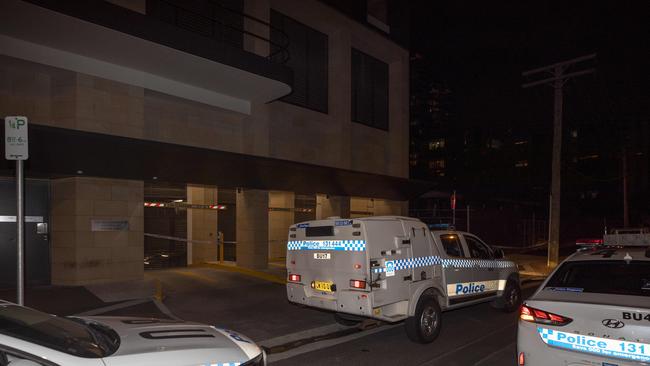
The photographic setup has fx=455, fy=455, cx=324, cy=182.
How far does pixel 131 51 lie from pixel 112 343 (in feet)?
27.0

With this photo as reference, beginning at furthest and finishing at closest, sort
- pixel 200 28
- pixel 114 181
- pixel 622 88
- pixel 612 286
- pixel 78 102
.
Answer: pixel 622 88 < pixel 200 28 < pixel 114 181 < pixel 78 102 < pixel 612 286

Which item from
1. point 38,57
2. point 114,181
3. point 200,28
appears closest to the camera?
point 38,57

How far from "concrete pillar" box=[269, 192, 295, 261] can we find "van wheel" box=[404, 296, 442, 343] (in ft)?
Result: 35.9

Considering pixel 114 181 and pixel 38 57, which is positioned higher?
pixel 38 57

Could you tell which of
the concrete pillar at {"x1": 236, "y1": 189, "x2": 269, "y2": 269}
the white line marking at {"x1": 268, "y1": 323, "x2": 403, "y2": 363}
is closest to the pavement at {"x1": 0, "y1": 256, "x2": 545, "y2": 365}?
the white line marking at {"x1": 268, "y1": 323, "x2": 403, "y2": 363}

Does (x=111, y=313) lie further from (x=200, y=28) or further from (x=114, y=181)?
(x=200, y=28)

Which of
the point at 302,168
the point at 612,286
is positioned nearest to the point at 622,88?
the point at 302,168

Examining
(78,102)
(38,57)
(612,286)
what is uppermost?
(38,57)

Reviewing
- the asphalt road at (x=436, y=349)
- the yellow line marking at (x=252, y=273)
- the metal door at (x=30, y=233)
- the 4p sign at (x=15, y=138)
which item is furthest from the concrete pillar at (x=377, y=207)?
the 4p sign at (x=15, y=138)

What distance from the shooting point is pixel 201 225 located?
1573 centimetres

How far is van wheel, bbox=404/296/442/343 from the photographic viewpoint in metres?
7.09

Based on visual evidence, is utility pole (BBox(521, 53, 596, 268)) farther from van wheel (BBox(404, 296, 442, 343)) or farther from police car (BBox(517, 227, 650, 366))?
police car (BBox(517, 227, 650, 366))

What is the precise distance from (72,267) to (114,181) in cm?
222

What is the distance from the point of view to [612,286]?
4.95m
